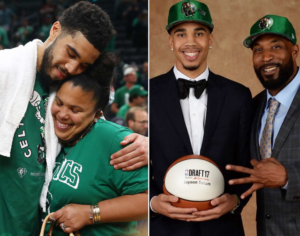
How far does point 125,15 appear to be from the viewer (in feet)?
8.30

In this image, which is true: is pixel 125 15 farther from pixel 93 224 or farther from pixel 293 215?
pixel 293 215

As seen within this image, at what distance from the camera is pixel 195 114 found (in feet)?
8.78

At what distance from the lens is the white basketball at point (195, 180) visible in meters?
2.41

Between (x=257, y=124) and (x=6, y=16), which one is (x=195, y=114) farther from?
(x=6, y=16)

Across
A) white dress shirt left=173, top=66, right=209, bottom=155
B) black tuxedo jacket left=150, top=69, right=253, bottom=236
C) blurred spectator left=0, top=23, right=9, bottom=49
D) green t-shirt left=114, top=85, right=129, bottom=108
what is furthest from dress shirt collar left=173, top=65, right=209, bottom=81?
blurred spectator left=0, top=23, right=9, bottom=49

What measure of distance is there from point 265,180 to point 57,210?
1.11m

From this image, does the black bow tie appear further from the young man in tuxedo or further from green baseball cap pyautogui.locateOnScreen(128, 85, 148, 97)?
green baseball cap pyautogui.locateOnScreen(128, 85, 148, 97)

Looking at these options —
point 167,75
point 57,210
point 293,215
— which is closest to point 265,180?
point 293,215

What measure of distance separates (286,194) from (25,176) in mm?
1383

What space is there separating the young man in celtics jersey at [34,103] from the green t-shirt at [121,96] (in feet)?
0.68

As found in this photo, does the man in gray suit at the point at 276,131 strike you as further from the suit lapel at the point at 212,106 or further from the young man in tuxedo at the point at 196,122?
the suit lapel at the point at 212,106

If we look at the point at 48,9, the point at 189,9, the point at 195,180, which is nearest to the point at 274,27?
the point at 189,9

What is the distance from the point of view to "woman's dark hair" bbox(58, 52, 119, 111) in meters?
2.45

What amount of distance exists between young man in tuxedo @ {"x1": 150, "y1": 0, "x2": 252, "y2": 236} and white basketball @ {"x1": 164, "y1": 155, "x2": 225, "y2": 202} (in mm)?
128
